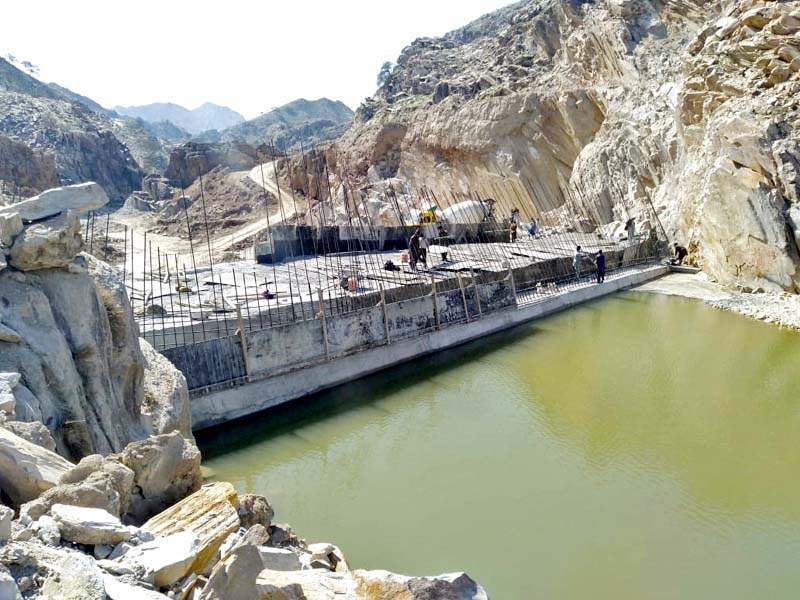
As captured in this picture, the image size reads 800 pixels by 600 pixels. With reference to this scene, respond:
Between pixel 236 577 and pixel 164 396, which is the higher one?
pixel 164 396

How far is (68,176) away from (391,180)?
24497mm

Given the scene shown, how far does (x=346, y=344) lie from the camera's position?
11656mm

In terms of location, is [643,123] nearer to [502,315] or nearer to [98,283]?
[502,315]

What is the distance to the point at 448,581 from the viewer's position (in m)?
4.34

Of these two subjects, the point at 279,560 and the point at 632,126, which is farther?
the point at 632,126

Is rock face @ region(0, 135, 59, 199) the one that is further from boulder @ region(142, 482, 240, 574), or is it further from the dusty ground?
boulder @ region(142, 482, 240, 574)

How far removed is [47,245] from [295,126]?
9524cm

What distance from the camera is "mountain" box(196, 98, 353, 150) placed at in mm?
82188

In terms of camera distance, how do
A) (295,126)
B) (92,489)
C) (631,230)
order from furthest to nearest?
(295,126)
(631,230)
(92,489)

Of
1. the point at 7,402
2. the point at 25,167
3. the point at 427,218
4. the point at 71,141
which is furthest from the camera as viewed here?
the point at 71,141

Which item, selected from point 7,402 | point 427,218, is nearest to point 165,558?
point 7,402

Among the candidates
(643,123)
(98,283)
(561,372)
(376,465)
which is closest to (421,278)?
(561,372)

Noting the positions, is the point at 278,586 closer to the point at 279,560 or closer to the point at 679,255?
the point at 279,560

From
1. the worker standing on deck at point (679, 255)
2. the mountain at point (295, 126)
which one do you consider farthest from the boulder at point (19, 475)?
the mountain at point (295, 126)
